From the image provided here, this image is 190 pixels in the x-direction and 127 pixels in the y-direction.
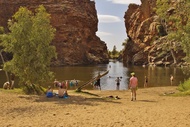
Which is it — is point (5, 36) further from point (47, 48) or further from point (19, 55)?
point (47, 48)

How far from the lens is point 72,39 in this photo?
118750 millimetres

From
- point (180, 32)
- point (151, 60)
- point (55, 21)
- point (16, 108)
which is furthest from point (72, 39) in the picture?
point (16, 108)

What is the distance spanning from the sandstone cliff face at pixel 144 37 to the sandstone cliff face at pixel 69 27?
15492 mm

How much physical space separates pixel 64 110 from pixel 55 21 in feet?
346

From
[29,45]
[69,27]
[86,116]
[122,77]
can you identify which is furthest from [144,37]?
[86,116]

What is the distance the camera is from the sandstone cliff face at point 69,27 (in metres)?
117

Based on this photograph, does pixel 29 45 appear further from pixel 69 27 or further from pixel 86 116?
pixel 69 27

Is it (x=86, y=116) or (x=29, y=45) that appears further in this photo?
(x=29, y=45)

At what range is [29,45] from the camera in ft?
80.6

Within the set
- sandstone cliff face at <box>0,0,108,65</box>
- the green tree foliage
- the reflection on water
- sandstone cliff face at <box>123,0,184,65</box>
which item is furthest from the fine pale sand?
sandstone cliff face at <box>0,0,108,65</box>

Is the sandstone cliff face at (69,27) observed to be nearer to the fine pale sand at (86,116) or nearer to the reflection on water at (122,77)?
the reflection on water at (122,77)

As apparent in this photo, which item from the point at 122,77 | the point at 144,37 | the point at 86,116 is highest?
the point at 144,37

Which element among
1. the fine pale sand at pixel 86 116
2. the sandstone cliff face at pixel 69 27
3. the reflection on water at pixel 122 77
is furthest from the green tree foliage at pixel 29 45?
the sandstone cliff face at pixel 69 27

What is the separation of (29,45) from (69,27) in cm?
9579
